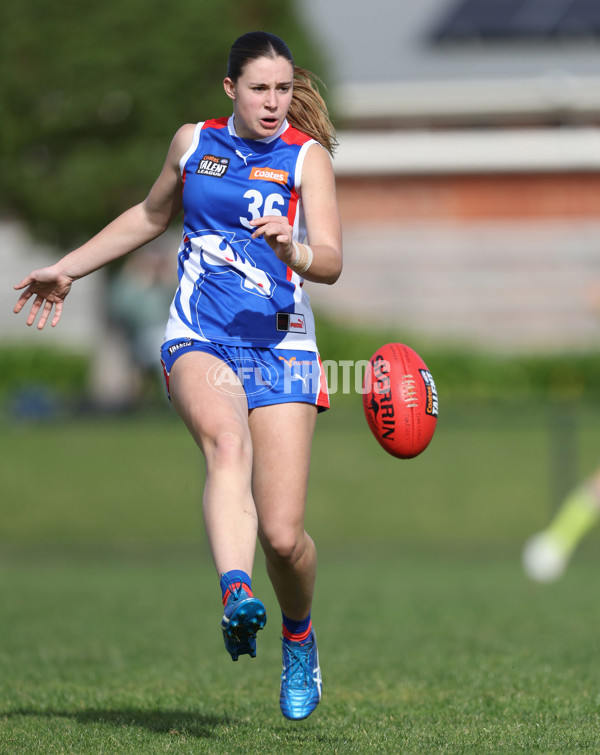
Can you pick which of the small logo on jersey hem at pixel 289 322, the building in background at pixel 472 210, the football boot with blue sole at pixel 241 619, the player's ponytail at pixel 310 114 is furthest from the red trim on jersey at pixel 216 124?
the building in background at pixel 472 210

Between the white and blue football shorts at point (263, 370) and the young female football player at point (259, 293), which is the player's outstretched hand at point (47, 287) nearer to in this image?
the young female football player at point (259, 293)

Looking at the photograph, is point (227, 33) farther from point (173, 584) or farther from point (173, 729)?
point (173, 729)

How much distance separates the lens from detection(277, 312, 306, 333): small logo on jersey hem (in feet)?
16.6

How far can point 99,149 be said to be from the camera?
17750 mm

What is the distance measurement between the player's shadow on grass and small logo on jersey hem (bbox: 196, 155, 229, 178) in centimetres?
223

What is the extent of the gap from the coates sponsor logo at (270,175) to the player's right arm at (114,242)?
40 centimetres

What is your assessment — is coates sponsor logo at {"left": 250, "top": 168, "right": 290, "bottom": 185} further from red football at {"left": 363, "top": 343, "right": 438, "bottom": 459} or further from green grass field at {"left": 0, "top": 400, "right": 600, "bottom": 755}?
green grass field at {"left": 0, "top": 400, "right": 600, "bottom": 755}

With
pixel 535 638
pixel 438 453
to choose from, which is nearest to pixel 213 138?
pixel 535 638

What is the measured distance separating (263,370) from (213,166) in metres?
0.84

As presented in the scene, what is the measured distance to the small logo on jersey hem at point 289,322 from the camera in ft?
16.6

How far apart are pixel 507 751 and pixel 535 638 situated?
3.55m

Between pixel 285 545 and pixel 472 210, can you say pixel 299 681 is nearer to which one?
pixel 285 545

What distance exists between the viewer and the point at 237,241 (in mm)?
4996

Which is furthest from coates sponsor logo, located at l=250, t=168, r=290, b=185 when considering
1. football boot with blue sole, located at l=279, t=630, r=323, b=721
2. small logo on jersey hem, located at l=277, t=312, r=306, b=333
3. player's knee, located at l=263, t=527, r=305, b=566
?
football boot with blue sole, located at l=279, t=630, r=323, b=721
